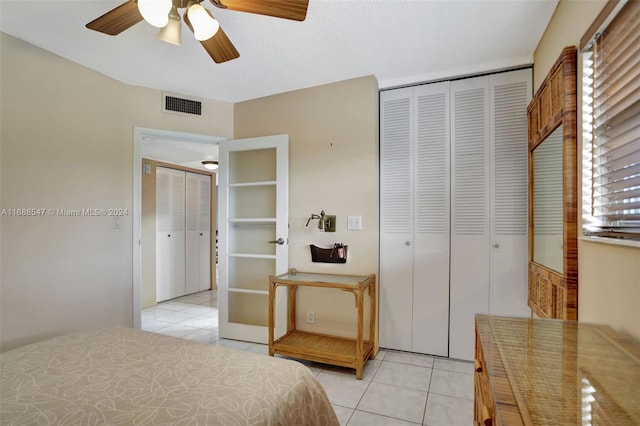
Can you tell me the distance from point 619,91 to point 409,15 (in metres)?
1.28

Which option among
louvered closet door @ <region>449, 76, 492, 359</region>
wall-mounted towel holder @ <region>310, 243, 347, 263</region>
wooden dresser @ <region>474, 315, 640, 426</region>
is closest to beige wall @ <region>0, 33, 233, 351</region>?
wall-mounted towel holder @ <region>310, 243, 347, 263</region>

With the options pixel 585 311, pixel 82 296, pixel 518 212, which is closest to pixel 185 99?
pixel 82 296

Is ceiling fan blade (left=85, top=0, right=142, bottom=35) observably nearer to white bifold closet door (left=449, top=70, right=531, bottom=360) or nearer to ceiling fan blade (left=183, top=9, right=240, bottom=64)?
ceiling fan blade (left=183, top=9, right=240, bottom=64)

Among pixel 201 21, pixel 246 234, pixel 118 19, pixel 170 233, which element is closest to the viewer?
pixel 201 21

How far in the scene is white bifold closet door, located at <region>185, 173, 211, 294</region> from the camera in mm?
5316

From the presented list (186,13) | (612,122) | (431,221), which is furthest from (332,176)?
(612,122)

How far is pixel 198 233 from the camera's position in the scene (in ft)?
18.0

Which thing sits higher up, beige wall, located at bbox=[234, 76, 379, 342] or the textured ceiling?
the textured ceiling

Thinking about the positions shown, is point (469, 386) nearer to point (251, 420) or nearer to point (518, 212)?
point (518, 212)

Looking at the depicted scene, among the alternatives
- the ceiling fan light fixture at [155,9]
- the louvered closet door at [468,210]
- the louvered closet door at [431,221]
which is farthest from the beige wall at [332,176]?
the ceiling fan light fixture at [155,9]

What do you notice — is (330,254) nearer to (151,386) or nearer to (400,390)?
(400,390)

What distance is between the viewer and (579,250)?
4.71 feet

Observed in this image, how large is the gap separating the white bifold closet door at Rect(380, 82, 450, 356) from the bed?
1618 mm

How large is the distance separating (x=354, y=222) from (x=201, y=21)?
1.88 metres
